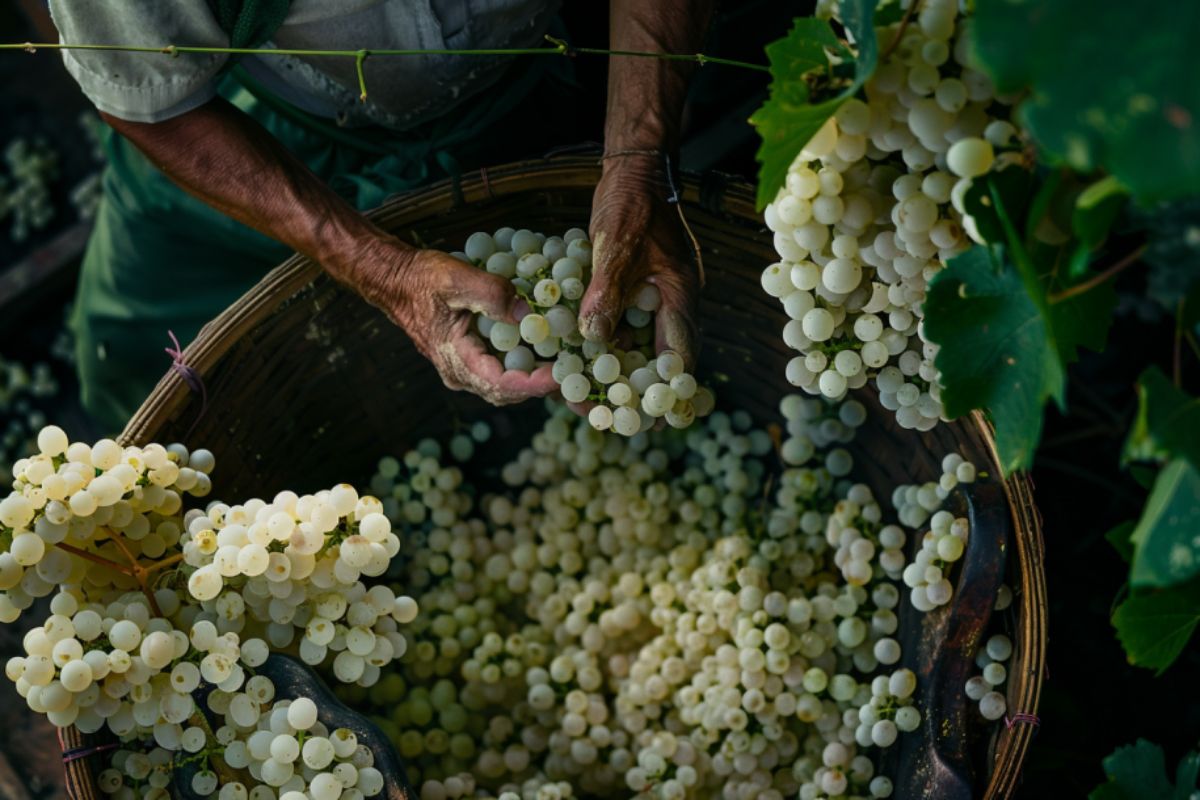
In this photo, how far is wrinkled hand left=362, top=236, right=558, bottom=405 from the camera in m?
0.91

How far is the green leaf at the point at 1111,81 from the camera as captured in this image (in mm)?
426

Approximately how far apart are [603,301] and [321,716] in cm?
40

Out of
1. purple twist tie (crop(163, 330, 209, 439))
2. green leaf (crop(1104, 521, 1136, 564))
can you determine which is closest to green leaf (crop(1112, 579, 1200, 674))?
green leaf (crop(1104, 521, 1136, 564))

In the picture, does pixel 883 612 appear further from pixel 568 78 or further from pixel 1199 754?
pixel 568 78

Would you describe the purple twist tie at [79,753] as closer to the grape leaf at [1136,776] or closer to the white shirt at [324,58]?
the white shirt at [324,58]

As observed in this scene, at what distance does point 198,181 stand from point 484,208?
272 mm

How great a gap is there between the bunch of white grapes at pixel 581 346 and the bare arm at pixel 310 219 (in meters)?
0.04

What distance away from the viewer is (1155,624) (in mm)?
694

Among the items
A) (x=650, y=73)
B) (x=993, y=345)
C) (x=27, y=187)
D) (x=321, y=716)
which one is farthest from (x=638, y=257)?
(x=27, y=187)

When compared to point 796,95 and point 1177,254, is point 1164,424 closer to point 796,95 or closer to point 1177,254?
point 1177,254

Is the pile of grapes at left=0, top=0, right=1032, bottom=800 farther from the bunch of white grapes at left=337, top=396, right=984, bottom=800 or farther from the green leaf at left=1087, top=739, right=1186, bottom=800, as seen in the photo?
the green leaf at left=1087, top=739, right=1186, bottom=800

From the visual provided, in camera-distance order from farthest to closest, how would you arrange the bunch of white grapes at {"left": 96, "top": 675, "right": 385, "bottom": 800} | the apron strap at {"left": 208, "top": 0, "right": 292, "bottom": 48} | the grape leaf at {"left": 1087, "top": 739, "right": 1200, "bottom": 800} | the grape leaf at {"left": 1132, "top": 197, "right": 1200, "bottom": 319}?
the apron strap at {"left": 208, "top": 0, "right": 292, "bottom": 48} < the bunch of white grapes at {"left": 96, "top": 675, "right": 385, "bottom": 800} < the grape leaf at {"left": 1087, "top": 739, "right": 1200, "bottom": 800} < the grape leaf at {"left": 1132, "top": 197, "right": 1200, "bottom": 319}

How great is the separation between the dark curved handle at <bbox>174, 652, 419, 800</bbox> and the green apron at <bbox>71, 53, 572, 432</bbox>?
548 mm

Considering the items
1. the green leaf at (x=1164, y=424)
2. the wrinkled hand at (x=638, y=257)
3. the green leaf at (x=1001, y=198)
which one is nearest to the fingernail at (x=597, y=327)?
the wrinkled hand at (x=638, y=257)
